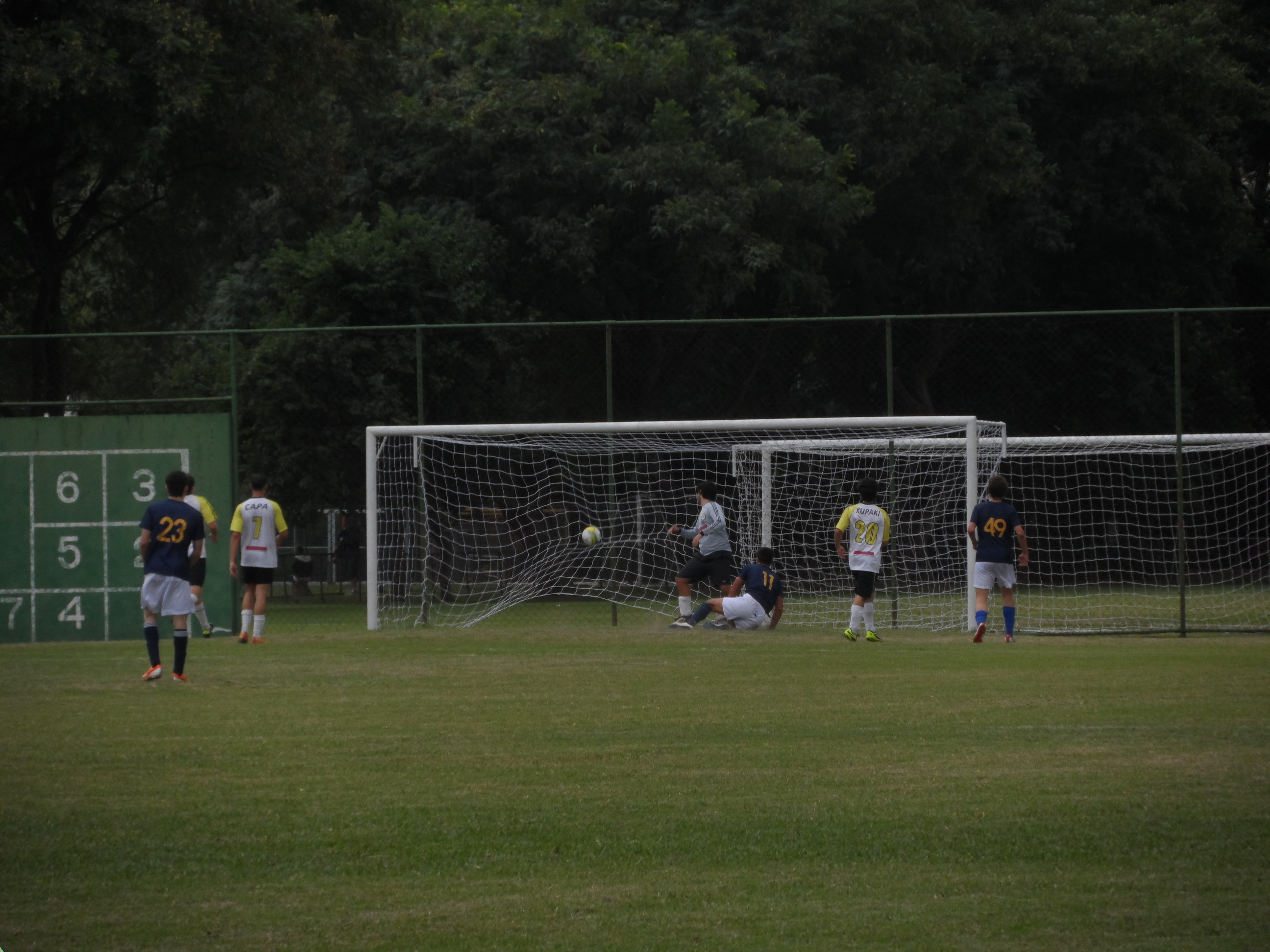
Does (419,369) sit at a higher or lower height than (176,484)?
higher

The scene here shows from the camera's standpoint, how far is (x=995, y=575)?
1619 centimetres

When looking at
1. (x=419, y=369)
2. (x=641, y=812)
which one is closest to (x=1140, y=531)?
(x=419, y=369)

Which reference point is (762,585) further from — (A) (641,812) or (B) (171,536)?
(A) (641,812)

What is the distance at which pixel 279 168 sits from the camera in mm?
23672

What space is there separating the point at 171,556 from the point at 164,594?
0.31 metres

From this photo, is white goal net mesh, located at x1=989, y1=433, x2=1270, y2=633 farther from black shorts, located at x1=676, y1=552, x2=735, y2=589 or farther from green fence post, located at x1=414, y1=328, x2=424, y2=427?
green fence post, located at x1=414, y1=328, x2=424, y2=427

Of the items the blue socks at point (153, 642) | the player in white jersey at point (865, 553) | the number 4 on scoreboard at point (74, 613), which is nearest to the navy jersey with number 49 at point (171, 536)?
the blue socks at point (153, 642)

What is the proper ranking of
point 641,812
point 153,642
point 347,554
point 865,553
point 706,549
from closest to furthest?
point 641,812, point 153,642, point 865,553, point 706,549, point 347,554

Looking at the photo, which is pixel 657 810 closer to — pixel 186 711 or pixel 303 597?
pixel 186 711

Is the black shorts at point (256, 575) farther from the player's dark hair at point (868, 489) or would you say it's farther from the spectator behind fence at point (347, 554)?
the player's dark hair at point (868, 489)

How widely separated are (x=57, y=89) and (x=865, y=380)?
10.8 metres

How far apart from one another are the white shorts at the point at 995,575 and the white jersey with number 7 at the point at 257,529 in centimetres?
751

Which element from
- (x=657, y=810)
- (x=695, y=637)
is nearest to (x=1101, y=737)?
(x=657, y=810)

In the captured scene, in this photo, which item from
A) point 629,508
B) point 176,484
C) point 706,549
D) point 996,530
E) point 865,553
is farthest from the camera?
point 629,508
